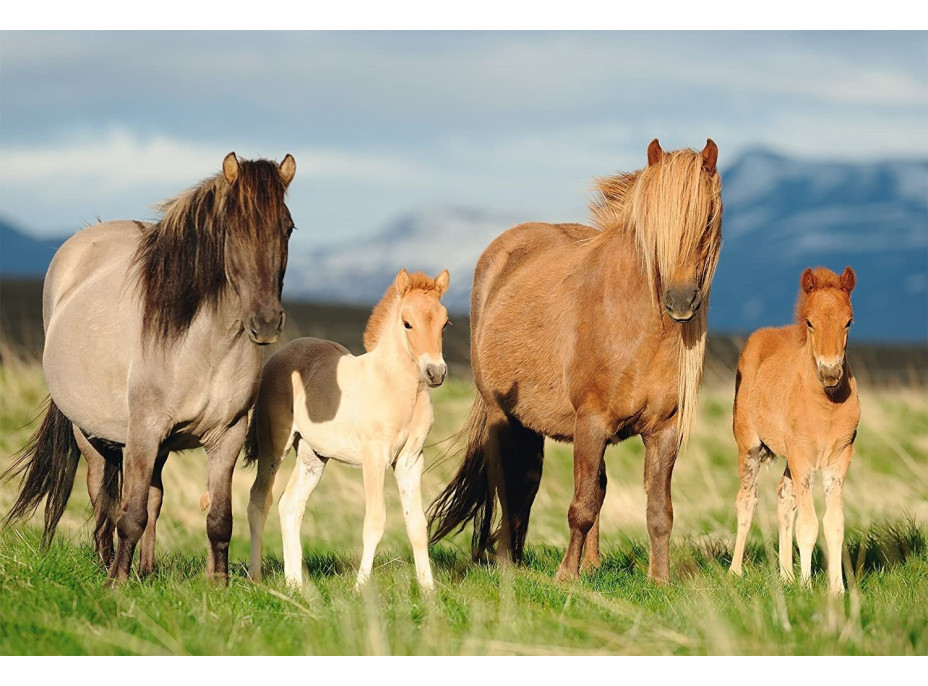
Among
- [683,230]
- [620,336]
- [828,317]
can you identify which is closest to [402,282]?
[620,336]

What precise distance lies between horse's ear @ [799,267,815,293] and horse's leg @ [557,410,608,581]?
1444 millimetres

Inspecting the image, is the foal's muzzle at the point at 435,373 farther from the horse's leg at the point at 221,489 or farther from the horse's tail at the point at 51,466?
the horse's tail at the point at 51,466

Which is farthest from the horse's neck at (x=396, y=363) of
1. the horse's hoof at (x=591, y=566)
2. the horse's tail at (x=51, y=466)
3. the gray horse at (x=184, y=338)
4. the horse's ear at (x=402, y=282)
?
Answer: the horse's tail at (x=51, y=466)

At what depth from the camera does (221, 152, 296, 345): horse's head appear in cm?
539

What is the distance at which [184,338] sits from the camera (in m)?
5.91

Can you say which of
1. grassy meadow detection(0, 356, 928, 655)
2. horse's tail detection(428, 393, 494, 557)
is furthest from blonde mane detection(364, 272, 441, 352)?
horse's tail detection(428, 393, 494, 557)

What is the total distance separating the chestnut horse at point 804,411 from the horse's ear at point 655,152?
1155mm

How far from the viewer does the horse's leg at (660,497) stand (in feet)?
22.1

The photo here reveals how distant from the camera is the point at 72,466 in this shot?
7734 mm

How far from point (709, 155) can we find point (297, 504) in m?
3.23

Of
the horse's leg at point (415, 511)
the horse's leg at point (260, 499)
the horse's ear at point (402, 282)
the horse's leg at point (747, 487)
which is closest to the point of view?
the horse's ear at point (402, 282)

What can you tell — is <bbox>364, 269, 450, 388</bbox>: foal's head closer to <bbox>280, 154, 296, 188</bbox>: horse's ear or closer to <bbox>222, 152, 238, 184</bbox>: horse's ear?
<bbox>280, 154, 296, 188</bbox>: horse's ear

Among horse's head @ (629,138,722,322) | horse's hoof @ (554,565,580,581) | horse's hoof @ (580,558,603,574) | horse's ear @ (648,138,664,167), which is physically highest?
horse's ear @ (648,138,664,167)

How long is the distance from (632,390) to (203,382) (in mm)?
2553
